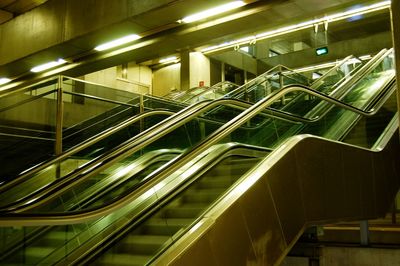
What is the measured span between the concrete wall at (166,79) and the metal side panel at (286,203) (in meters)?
13.3

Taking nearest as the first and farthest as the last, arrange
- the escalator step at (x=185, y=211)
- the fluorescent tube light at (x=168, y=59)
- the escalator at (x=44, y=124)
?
the escalator step at (x=185, y=211), the escalator at (x=44, y=124), the fluorescent tube light at (x=168, y=59)

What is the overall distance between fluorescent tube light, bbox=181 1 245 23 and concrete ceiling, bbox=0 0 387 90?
0.66 ft

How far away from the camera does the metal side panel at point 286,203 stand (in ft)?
11.1

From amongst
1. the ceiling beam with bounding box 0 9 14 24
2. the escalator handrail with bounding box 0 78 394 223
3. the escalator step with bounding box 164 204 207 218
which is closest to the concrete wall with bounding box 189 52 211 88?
the ceiling beam with bounding box 0 9 14 24

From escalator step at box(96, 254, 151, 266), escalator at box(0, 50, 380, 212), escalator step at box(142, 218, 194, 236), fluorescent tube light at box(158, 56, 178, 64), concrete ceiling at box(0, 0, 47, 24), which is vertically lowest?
escalator step at box(96, 254, 151, 266)

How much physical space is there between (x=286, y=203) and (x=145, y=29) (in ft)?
19.5

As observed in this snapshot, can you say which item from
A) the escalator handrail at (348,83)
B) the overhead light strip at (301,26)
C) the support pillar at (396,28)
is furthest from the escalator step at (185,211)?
the overhead light strip at (301,26)

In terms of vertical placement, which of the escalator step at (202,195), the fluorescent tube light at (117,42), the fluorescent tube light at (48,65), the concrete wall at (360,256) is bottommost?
the concrete wall at (360,256)

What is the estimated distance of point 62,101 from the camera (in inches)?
246

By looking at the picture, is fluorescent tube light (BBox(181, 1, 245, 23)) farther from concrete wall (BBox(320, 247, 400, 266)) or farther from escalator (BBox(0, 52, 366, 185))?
concrete wall (BBox(320, 247, 400, 266))

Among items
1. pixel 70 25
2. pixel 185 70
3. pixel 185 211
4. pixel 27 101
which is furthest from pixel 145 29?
pixel 185 70

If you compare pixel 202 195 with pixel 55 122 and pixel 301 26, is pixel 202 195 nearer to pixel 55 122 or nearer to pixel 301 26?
pixel 55 122

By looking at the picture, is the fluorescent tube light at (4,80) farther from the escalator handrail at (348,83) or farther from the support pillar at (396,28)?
the support pillar at (396,28)

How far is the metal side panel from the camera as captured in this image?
339 cm
